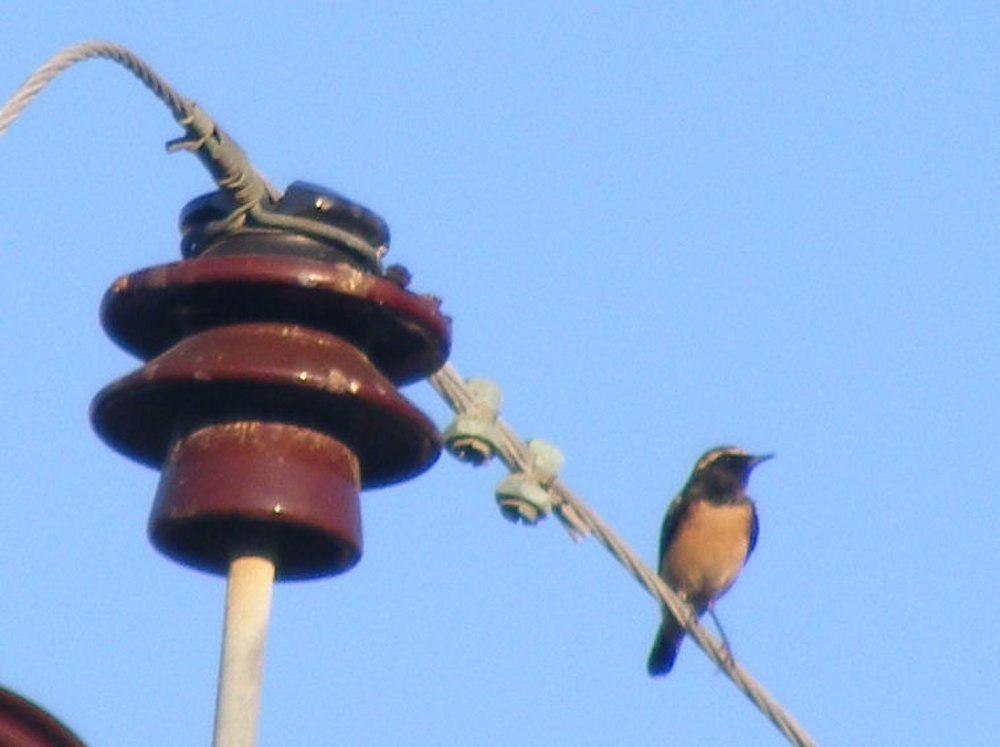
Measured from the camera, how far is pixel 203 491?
3.69 meters

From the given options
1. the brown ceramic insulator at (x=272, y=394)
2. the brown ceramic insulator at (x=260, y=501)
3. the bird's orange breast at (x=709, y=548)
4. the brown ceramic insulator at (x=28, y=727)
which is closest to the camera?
the brown ceramic insulator at (x=28, y=727)

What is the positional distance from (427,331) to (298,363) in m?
0.35

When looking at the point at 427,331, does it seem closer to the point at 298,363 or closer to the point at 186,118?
the point at 298,363

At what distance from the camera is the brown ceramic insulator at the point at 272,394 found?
12.4 ft

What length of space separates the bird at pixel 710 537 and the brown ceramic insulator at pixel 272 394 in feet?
25.3

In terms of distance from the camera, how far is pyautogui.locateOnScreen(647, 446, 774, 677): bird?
1165cm

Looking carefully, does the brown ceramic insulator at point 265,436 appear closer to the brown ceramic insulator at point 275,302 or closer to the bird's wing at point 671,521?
the brown ceramic insulator at point 275,302

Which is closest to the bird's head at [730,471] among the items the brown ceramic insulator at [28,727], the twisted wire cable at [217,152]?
the twisted wire cable at [217,152]

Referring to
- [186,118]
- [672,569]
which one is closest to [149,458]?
[186,118]

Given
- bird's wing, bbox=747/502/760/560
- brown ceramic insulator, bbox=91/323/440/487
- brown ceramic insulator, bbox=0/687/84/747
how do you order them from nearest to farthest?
brown ceramic insulator, bbox=0/687/84/747, brown ceramic insulator, bbox=91/323/440/487, bird's wing, bbox=747/502/760/560

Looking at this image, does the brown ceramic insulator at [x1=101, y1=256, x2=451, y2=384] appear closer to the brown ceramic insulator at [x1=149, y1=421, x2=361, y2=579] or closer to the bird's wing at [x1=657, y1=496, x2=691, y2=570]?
the brown ceramic insulator at [x1=149, y1=421, x2=361, y2=579]

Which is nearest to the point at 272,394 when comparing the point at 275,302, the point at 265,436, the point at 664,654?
the point at 265,436

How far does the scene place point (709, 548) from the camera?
458 inches

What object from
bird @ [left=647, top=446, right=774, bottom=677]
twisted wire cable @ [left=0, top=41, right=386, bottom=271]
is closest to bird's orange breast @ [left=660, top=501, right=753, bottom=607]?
bird @ [left=647, top=446, right=774, bottom=677]
